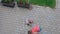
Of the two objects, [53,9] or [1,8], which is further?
[1,8]

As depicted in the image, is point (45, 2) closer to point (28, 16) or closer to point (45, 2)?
point (45, 2)

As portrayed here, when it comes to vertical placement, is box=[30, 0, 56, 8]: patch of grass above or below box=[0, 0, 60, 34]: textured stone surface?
above

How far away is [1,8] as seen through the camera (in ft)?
4.36

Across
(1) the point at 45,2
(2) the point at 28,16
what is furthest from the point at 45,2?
(2) the point at 28,16

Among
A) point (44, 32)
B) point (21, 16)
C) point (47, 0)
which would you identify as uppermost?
point (47, 0)

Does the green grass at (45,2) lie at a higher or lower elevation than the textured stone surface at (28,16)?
higher

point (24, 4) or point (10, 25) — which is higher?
point (24, 4)

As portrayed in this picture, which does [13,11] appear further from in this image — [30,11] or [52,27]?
[52,27]

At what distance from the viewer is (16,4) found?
127 centimetres

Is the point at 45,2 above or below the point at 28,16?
above

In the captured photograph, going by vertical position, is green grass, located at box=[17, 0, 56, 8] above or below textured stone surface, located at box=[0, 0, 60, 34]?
above

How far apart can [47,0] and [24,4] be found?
0.62 ft

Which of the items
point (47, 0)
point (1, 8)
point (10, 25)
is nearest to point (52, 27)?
point (47, 0)

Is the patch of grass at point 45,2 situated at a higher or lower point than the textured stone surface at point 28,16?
higher
